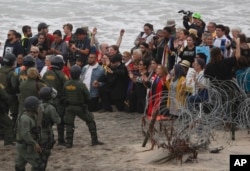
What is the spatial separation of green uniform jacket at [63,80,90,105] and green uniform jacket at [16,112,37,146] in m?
2.23

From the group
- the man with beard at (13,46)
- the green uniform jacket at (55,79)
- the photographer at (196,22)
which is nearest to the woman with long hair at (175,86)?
the green uniform jacket at (55,79)

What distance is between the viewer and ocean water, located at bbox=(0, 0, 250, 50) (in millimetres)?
34656

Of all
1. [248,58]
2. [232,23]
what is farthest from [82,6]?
[248,58]

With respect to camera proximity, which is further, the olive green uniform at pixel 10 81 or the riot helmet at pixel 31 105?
the olive green uniform at pixel 10 81

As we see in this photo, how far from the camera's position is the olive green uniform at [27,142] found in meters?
12.0

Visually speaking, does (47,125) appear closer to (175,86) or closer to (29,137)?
(29,137)

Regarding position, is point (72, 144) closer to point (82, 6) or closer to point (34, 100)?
point (34, 100)

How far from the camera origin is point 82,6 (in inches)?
1618

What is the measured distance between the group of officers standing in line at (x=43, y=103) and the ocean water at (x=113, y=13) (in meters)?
16.6

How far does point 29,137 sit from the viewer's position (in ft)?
39.4

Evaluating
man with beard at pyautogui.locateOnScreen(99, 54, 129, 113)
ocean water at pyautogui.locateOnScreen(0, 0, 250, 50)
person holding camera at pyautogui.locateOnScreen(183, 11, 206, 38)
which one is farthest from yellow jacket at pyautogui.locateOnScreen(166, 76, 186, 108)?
ocean water at pyautogui.locateOnScreen(0, 0, 250, 50)

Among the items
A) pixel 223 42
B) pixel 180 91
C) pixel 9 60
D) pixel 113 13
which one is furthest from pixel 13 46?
pixel 113 13

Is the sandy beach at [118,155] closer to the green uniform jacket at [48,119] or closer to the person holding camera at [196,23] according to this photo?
the green uniform jacket at [48,119]

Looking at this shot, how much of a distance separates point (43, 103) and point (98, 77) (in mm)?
4384
